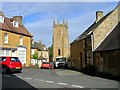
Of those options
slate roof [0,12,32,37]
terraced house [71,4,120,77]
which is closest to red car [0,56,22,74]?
terraced house [71,4,120,77]

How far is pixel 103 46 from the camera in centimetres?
2812

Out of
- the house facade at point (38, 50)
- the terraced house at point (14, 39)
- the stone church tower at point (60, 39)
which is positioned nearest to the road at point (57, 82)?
the terraced house at point (14, 39)

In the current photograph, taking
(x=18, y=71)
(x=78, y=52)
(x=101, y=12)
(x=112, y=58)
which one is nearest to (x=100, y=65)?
(x=112, y=58)

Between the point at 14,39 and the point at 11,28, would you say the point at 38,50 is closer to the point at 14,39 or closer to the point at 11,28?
the point at 11,28

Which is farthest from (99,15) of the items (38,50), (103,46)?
(38,50)

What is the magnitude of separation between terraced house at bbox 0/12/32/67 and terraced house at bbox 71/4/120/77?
1012cm

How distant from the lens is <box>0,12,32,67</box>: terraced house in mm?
39703

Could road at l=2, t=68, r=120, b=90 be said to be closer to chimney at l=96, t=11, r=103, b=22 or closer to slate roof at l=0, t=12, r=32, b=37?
chimney at l=96, t=11, r=103, b=22

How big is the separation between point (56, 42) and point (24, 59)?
2608 inches

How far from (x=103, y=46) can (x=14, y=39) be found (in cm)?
1898

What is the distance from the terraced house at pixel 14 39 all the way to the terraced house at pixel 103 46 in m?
10.1

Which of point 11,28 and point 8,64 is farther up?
point 11,28

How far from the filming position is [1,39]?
3853 cm

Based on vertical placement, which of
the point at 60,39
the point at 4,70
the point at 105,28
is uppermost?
the point at 60,39
